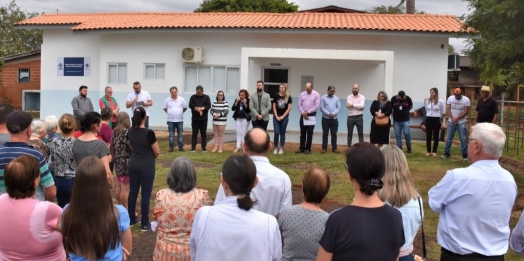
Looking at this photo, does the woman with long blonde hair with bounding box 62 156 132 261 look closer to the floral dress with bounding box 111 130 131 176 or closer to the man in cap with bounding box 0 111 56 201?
the man in cap with bounding box 0 111 56 201

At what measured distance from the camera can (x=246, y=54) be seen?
17.7 metres

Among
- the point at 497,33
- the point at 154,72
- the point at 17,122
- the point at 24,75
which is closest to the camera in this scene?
the point at 17,122

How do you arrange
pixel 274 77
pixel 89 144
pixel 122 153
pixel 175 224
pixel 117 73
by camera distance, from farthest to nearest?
pixel 117 73 → pixel 274 77 → pixel 122 153 → pixel 89 144 → pixel 175 224

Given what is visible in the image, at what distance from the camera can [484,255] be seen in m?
3.70

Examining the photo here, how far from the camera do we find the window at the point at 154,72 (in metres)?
19.4

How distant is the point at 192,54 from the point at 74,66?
5202 mm

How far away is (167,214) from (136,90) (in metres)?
11.4

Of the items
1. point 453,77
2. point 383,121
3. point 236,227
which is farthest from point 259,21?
point 453,77

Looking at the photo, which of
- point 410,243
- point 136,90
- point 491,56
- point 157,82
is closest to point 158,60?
point 157,82

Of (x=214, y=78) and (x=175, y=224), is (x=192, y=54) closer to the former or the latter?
(x=214, y=78)

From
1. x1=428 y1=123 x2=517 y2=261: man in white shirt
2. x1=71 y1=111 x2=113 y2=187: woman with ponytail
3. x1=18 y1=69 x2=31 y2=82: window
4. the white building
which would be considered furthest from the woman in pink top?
x1=18 y1=69 x2=31 y2=82: window

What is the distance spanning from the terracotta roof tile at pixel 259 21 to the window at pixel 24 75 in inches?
265

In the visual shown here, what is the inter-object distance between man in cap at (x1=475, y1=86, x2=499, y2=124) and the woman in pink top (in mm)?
11336

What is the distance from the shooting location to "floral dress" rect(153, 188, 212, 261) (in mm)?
4234
